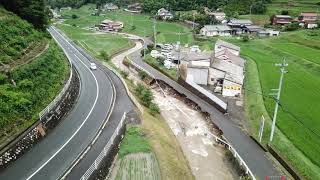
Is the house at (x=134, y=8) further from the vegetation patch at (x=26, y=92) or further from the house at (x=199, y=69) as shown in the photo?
the vegetation patch at (x=26, y=92)

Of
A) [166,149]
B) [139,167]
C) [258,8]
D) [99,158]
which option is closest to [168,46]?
[166,149]

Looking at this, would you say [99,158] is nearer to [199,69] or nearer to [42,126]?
[42,126]

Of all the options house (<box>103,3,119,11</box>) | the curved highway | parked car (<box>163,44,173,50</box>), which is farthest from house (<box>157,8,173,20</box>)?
the curved highway

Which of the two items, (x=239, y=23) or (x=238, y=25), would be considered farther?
(x=239, y=23)

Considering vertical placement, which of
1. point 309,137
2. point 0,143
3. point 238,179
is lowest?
point 238,179

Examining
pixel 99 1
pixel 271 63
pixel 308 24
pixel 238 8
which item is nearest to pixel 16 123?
pixel 271 63

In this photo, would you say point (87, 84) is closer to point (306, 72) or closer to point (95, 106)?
point (95, 106)
